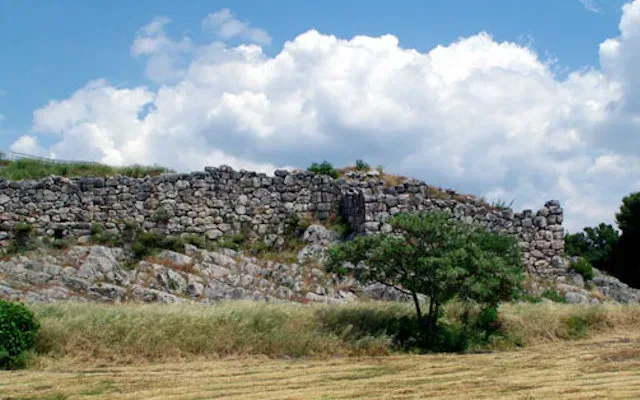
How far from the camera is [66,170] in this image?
2605 centimetres

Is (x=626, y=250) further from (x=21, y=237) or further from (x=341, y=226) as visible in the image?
(x=21, y=237)

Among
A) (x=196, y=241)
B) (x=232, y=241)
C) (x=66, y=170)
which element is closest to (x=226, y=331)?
(x=196, y=241)

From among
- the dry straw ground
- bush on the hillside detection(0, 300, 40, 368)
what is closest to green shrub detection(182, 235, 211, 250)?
the dry straw ground

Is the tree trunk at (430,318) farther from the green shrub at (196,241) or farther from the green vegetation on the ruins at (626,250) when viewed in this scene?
the green vegetation on the ruins at (626,250)

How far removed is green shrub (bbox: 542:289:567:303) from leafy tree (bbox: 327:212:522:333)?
654cm

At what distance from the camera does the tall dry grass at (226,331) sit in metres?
13.6

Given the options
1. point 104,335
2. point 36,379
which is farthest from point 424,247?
point 36,379

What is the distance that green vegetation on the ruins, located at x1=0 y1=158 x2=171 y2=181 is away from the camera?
25344 mm

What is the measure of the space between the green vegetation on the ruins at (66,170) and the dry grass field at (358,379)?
13.7 metres

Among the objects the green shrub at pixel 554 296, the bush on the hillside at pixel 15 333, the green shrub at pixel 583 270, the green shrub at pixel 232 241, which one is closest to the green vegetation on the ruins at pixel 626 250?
the green shrub at pixel 583 270

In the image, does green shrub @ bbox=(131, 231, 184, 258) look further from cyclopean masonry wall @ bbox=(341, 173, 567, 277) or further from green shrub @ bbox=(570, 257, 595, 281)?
green shrub @ bbox=(570, 257, 595, 281)

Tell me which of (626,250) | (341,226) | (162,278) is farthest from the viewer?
(626,250)

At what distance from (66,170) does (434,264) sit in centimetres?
1645

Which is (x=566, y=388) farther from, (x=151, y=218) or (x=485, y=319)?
(x=151, y=218)
